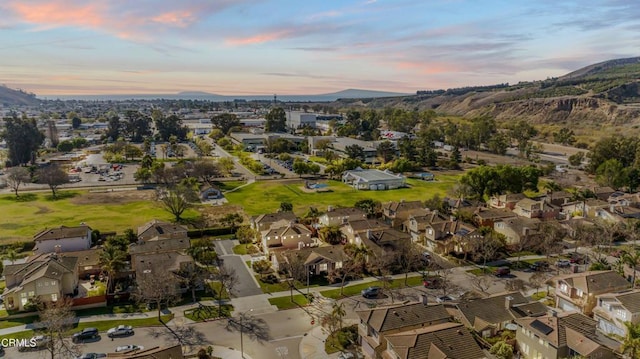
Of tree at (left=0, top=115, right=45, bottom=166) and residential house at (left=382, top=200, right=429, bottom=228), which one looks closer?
residential house at (left=382, top=200, right=429, bottom=228)

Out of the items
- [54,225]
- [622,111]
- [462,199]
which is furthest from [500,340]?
[622,111]

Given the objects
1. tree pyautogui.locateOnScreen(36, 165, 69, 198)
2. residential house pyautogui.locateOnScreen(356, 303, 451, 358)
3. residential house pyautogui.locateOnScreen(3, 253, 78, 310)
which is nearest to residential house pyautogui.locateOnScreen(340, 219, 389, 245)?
residential house pyautogui.locateOnScreen(356, 303, 451, 358)

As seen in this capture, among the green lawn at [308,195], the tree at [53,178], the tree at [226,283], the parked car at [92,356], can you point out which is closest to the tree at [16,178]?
the tree at [53,178]

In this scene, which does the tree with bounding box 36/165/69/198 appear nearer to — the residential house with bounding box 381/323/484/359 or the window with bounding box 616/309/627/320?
the residential house with bounding box 381/323/484/359

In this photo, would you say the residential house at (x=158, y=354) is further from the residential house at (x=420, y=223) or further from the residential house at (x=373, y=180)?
the residential house at (x=373, y=180)

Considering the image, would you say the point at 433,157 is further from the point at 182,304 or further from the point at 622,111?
the point at 622,111

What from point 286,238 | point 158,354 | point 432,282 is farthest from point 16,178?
point 432,282
